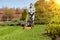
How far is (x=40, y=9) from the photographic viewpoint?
35719 millimetres

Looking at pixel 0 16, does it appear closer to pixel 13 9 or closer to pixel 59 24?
pixel 13 9

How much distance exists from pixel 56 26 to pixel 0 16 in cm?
4853

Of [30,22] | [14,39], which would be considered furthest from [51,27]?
[30,22]

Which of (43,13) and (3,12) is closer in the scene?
(43,13)

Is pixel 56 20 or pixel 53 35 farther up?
pixel 56 20

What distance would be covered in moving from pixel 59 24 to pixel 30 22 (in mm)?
3189

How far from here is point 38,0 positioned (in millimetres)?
36344

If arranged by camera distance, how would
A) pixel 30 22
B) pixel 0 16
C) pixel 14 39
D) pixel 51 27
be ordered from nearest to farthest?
pixel 51 27
pixel 14 39
pixel 30 22
pixel 0 16

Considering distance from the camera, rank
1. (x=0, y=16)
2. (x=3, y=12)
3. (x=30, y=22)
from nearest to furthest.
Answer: (x=30, y=22) < (x=0, y=16) < (x=3, y=12)

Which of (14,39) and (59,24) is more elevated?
(59,24)

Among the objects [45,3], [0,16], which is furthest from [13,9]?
[45,3]

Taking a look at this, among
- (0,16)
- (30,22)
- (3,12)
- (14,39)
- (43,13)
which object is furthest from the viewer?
(3,12)

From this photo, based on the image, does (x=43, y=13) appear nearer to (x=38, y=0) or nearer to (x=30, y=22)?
(x=38, y=0)

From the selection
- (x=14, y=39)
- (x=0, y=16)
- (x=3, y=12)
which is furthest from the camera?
(x=3, y=12)
